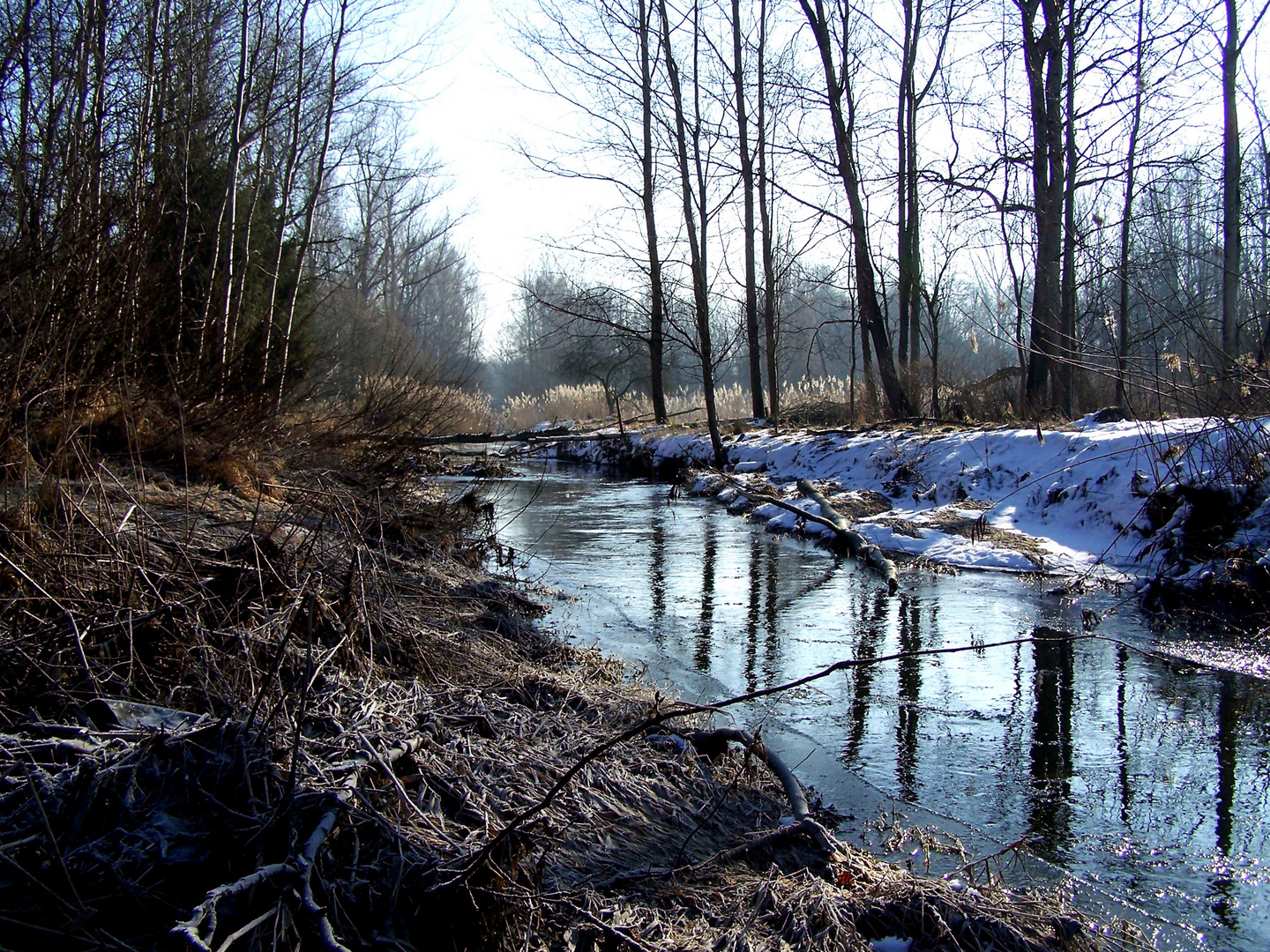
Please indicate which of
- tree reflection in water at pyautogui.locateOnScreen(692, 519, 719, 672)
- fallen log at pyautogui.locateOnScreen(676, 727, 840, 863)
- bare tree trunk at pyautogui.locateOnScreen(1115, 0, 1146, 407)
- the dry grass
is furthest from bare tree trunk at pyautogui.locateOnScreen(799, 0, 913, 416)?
fallen log at pyautogui.locateOnScreen(676, 727, 840, 863)

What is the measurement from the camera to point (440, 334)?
189ft

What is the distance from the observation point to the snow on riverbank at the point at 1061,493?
5.77 metres

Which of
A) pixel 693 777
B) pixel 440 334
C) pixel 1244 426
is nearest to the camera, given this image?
pixel 693 777

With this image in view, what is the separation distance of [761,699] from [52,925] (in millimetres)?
2979

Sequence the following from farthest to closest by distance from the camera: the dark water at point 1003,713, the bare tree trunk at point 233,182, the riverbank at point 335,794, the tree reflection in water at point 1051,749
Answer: the bare tree trunk at point 233,182 → the tree reflection in water at point 1051,749 → the dark water at point 1003,713 → the riverbank at point 335,794

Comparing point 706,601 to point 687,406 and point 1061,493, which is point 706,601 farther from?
point 687,406

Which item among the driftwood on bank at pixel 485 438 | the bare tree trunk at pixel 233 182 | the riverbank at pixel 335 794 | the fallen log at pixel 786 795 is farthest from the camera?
the bare tree trunk at pixel 233 182

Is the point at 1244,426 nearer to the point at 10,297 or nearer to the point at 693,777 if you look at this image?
the point at 693,777

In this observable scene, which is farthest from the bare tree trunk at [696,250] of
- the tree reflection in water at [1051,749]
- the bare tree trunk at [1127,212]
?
the tree reflection in water at [1051,749]

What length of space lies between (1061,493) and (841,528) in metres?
2.07

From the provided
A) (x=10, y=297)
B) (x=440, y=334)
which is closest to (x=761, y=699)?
(x=10, y=297)

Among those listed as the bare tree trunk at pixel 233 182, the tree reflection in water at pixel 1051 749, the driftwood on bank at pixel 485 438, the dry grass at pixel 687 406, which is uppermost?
the bare tree trunk at pixel 233 182

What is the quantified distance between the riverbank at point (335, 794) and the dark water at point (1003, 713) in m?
0.44

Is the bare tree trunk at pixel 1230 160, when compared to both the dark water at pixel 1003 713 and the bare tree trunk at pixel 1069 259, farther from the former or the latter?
the dark water at pixel 1003 713
